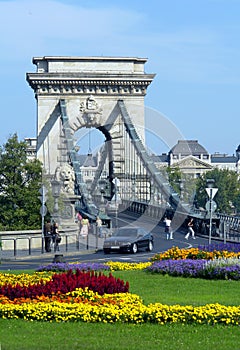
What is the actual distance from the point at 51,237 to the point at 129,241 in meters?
3.62

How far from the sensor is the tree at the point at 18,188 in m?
49.8

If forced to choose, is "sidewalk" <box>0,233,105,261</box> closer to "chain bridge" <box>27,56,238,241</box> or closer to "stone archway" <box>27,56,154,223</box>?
"chain bridge" <box>27,56,238,241</box>

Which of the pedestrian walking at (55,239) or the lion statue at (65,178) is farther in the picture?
the lion statue at (65,178)

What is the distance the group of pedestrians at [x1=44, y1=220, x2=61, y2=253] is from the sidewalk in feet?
0.94

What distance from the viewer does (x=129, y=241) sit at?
42.1 metres

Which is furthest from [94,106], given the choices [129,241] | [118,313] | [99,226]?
[118,313]

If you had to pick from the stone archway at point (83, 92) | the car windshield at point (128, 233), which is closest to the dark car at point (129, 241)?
the car windshield at point (128, 233)

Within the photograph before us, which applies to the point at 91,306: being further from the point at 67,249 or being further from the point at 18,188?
the point at 18,188

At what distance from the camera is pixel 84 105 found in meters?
89.4

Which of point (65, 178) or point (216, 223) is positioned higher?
point (65, 178)

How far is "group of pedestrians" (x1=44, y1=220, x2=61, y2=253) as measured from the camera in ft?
140

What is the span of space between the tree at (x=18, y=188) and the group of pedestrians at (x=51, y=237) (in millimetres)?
4318

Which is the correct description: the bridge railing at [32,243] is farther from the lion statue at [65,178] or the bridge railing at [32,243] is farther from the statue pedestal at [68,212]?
the lion statue at [65,178]

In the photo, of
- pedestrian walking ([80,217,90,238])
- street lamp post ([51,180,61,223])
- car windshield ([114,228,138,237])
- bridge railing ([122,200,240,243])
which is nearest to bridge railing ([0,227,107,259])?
pedestrian walking ([80,217,90,238])
